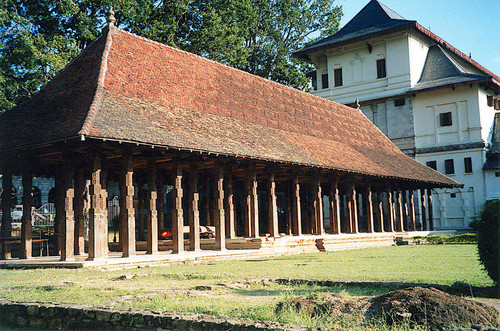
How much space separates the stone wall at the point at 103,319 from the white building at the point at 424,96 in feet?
113

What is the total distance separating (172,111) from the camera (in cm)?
1870

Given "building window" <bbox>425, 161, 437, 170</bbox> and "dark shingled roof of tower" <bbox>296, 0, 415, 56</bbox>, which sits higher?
"dark shingled roof of tower" <bbox>296, 0, 415, 56</bbox>

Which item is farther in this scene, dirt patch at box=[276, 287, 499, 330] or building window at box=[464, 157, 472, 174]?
building window at box=[464, 157, 472, 174]

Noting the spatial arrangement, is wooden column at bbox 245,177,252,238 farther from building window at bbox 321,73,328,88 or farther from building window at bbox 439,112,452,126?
building window at bbox 321,73,328,88

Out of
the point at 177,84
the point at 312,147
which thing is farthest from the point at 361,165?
the point at 177,84

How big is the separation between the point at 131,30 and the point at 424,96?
22386 mm

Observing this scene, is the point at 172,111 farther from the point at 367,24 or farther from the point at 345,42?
the point at 367,24

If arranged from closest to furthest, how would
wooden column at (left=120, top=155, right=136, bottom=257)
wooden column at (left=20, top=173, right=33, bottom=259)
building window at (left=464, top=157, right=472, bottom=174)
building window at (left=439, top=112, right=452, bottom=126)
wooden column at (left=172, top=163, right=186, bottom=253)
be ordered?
1. wooden column at (left=120, top=155, right=136, bottom=257)
2. wooden column at (left=172, top=163, right=186, bottom=253)
3. wooden column at (left=20, top=173, right=33, bottom=259)
4. building window at (left=464, top=157, right=472, bottom=174)
5. building window at (left=439, top=112, right=452, bottom=126)

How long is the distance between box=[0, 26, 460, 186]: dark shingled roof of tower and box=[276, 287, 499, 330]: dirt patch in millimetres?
8895

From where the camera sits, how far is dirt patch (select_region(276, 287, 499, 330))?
19.6ft

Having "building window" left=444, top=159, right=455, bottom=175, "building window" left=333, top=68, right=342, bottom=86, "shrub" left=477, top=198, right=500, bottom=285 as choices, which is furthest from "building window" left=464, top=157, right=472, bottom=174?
"shrub" left=477, top=198, right=500, bottom=285

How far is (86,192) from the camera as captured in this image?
25234 millimetres

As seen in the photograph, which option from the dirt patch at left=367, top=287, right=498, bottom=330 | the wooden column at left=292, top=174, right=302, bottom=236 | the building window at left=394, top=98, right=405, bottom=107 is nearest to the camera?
the dirt patch at left=367, top=287, right=498, bottom=330

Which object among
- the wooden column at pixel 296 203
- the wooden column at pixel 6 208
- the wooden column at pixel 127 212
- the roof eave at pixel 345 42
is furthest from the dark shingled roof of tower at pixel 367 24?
the wooden column at pixel 6 208
